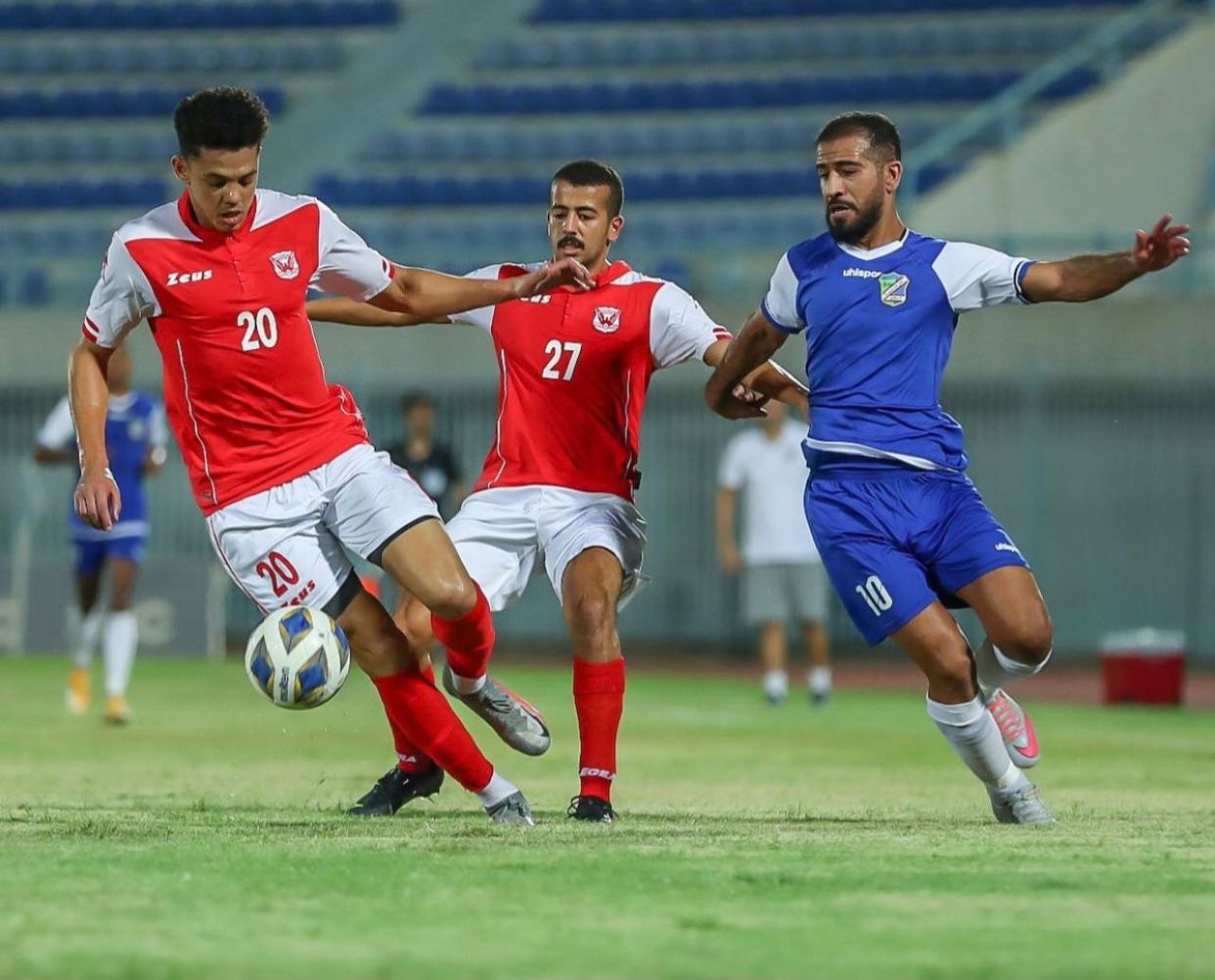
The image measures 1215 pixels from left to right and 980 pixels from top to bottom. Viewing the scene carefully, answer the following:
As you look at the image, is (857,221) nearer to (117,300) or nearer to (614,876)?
(117,300)

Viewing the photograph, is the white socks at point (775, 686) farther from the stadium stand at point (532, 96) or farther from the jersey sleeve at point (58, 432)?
the stadium stand at point (532, 96)

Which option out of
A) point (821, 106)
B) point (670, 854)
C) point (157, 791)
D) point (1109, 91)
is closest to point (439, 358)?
point (821, 106)

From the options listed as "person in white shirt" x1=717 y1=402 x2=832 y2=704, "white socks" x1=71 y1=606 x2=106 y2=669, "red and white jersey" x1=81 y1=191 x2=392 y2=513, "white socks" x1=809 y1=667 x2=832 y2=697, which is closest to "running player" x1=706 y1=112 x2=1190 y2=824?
"red and white jersey" x1=81 y1=191 x2=392 y2=513

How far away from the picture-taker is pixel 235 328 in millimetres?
7500

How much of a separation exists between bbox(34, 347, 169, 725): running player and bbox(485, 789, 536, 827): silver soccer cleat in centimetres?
701

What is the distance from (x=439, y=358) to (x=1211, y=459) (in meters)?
8.08

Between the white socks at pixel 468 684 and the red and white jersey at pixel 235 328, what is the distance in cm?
97

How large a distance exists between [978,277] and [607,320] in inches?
55.9

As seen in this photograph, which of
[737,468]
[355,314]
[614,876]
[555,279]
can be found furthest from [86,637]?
[614,876]

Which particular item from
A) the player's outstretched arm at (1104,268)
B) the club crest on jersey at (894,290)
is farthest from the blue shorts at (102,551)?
the player's outstretched arm at (1104,268)

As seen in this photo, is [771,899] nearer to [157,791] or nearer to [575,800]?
[575,800]

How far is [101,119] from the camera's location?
28062 mm

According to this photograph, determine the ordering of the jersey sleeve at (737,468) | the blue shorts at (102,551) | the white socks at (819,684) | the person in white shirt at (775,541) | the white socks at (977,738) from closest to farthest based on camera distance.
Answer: the white socks at (977,738) → the blue shorts at (102,551) → the white socks at (819,684) → the person in white shirt at (775,541) → the jersey sleeve at (737,468)

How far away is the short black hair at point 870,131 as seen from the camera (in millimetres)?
7918
